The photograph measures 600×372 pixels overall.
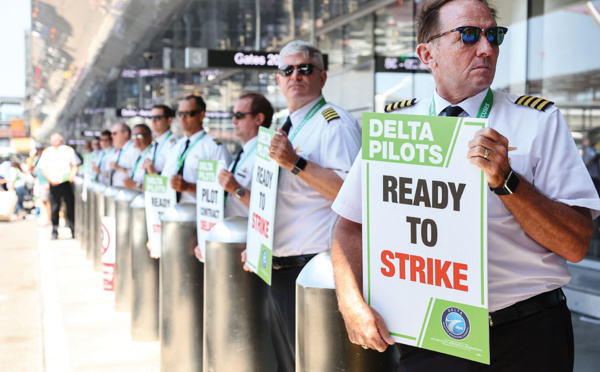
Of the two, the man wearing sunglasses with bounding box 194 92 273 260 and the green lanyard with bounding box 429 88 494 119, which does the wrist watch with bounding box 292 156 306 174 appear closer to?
the man wearing sunglasses with bounding box 194 92 273 260

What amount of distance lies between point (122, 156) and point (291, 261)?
709 cm

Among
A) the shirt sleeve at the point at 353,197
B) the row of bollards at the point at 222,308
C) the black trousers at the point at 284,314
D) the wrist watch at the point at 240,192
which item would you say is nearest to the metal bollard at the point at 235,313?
the row of bollards at the point at 222,308

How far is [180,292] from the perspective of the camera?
4848mm

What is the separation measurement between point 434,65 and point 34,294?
752 cm

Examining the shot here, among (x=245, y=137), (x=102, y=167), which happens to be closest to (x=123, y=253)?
(x=245, y=137)

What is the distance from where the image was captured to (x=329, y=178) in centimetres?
318

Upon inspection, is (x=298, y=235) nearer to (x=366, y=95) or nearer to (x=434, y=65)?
(x=434, y=65)

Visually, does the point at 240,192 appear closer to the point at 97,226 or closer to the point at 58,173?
the point at 97,226

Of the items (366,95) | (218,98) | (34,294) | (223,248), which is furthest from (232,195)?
(218,98)

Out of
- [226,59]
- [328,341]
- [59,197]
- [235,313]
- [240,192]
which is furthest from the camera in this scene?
[59,197]

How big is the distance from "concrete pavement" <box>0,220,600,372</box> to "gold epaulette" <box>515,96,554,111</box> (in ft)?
10.8

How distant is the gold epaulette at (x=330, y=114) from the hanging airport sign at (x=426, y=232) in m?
1.41

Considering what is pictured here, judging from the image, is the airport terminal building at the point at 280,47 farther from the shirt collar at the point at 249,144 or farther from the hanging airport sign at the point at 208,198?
the hanging airport sign at the point at 208,198

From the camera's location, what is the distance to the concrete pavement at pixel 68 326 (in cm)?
544
